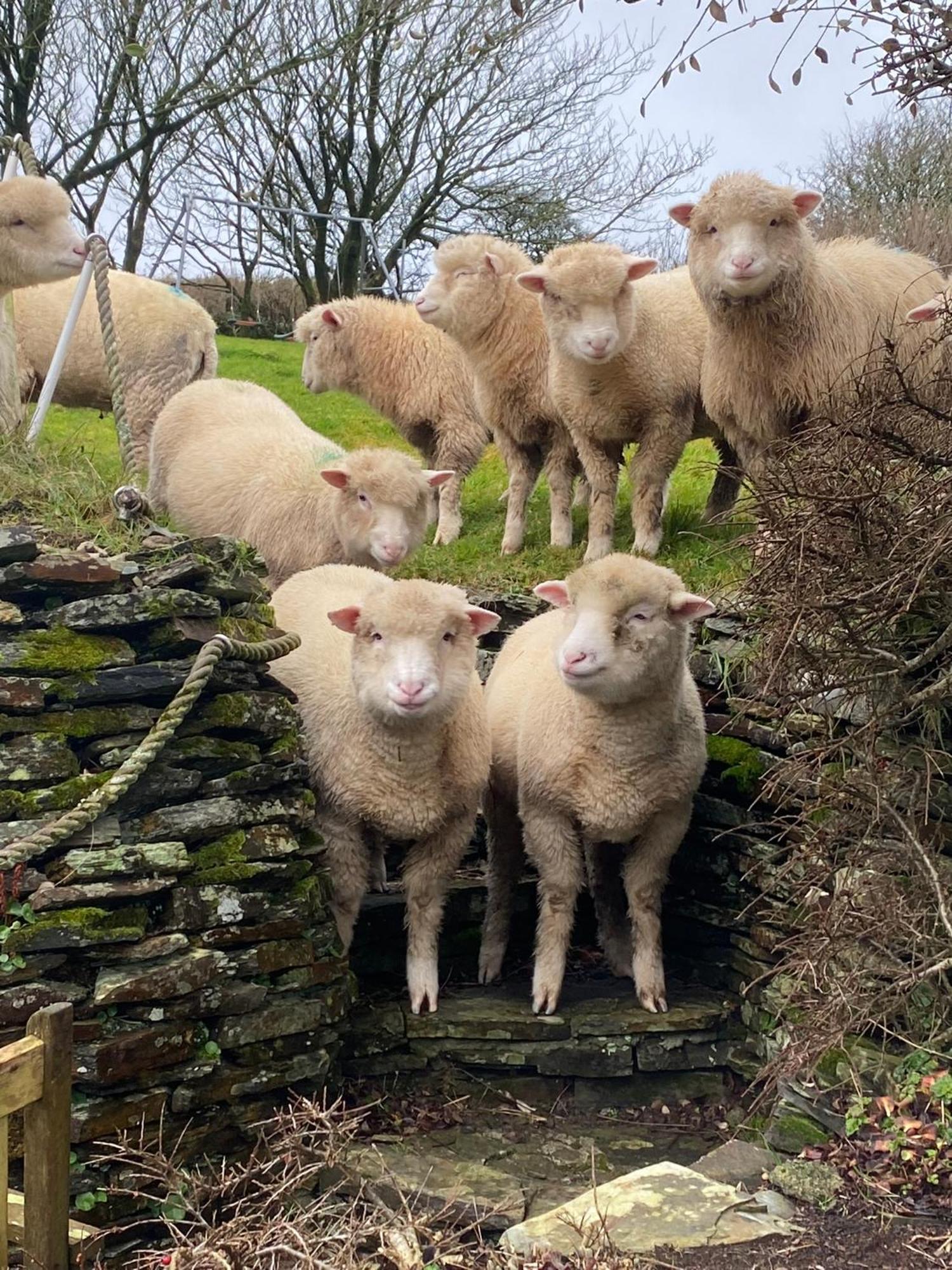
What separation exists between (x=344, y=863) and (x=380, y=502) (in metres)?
2.04

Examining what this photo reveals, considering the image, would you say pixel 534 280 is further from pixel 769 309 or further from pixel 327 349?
pixel 327 349

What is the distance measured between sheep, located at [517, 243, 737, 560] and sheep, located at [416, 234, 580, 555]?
1.65ft

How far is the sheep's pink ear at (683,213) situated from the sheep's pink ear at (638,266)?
21.6 inches

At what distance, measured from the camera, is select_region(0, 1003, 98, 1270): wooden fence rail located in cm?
330

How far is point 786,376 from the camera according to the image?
6.01 m

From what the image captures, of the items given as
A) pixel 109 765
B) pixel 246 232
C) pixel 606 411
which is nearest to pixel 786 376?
pixel 606 411

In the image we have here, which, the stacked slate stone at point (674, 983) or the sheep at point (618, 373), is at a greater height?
the sheep at point (618, 373)

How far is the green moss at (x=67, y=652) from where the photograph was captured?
4.50 metres

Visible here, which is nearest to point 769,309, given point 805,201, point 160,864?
point 805,201

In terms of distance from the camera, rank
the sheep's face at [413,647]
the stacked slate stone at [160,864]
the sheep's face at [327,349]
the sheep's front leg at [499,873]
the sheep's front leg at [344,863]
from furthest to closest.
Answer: the sheep's face at [327,349] < the sheep's front leg at [499,873] < the sheep's front leg at [344,863] < the sheep's face at [413,647] < the stacked slate stone at [160,864]

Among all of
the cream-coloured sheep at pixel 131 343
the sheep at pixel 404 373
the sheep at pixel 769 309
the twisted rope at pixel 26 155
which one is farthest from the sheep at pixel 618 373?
the cream-coloured sheep at pixel 131 343

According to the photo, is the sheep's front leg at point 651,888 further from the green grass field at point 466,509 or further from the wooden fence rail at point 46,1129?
the wooden fence rail at point 46,1129

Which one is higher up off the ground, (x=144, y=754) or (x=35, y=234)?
(x=35, y=234)

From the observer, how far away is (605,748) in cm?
522
